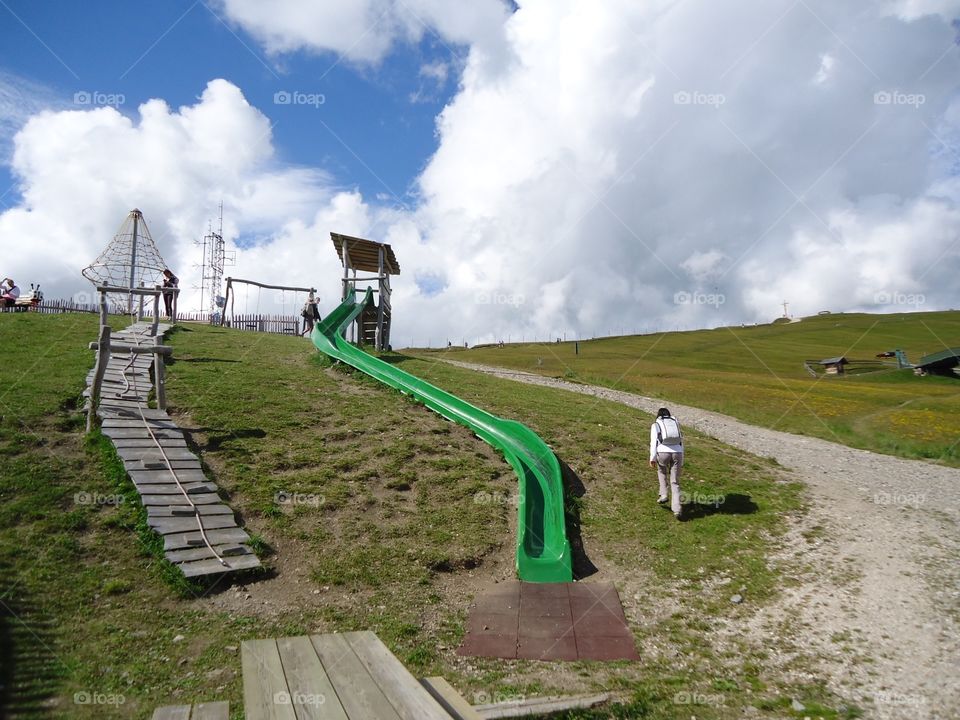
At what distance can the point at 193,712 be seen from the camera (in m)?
4.57

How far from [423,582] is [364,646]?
4.43m

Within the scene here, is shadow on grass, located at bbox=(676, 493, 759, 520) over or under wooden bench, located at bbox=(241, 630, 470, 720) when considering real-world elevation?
under

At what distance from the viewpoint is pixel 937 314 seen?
142 m

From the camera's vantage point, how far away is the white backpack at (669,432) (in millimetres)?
11672

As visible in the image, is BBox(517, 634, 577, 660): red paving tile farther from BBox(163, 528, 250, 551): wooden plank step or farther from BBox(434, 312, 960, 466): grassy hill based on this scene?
BBox(434, 312, 960, 466): grassy hill

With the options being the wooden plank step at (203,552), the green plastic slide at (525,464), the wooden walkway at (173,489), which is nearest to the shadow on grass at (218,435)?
the wooden walkway at (173,489)

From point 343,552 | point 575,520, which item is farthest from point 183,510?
point 575,520

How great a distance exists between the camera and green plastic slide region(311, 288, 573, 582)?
32.0ft

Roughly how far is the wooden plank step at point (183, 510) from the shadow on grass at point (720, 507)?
8.54m

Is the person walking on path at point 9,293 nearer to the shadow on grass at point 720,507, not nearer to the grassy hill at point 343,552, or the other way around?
the grassy hill at point 343,552

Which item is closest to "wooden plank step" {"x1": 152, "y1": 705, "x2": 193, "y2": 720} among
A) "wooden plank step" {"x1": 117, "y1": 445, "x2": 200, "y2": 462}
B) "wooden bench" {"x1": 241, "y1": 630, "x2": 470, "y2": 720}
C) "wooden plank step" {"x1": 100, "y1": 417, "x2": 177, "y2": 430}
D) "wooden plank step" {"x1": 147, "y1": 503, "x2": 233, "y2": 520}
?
"wooden bench" {"x1": 241, "y1": 630, "x2": 470, "y2": 720}

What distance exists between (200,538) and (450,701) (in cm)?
587

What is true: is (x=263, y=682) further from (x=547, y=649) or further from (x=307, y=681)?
(x=547, y=649)

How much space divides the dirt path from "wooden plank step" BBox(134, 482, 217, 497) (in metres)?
8.62
